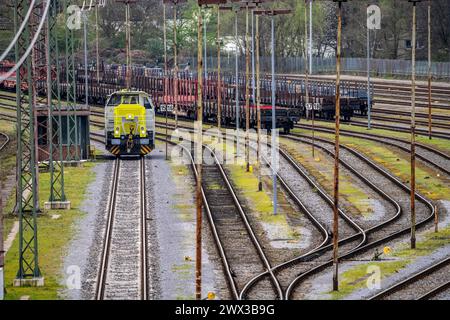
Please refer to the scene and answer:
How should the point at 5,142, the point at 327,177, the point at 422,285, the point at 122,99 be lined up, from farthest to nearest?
the point at 5,142, the point at 122,99, the point at 327,177, the point at 422,285

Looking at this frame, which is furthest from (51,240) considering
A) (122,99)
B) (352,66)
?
(352,66)

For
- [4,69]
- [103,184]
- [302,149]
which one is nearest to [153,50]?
[4,69]

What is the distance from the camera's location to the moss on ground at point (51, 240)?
109ft

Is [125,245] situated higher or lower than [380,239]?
higher

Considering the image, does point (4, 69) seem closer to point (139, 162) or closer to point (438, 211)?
point (139, 162)

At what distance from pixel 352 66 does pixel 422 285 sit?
Result: 9699cm

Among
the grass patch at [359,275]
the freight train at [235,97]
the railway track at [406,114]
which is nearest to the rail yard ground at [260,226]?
the grass patch at [359,275]

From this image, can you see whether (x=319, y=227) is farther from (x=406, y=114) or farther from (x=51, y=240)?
(x=406, y=114)

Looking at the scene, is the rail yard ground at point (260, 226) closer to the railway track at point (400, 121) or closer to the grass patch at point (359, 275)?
the grass patch at point (359, 275)

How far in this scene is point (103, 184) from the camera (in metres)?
54.1

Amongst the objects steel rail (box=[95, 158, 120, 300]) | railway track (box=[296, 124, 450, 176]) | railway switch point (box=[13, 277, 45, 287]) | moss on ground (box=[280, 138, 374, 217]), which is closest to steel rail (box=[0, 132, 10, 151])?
steel rail (box=[95, 158, 120, 300])

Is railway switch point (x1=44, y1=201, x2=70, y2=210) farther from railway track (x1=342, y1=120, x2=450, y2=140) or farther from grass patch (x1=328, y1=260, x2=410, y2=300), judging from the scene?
railway track (x1=342, y1=120, x2=450, y2=140)

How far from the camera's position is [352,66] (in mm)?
129375

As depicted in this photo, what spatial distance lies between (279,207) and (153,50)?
103 m
